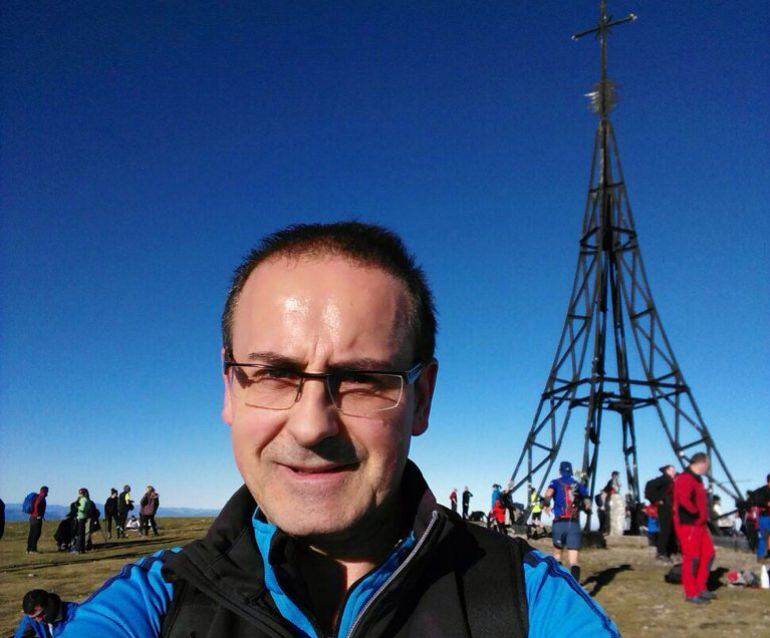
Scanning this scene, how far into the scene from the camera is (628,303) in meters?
17.6

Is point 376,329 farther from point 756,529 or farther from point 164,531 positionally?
point 164,531

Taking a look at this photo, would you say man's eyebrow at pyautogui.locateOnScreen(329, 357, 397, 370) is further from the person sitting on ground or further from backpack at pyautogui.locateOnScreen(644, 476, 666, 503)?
backpack at pyautogui.locateOnScreen(644, 476, 666, 503)

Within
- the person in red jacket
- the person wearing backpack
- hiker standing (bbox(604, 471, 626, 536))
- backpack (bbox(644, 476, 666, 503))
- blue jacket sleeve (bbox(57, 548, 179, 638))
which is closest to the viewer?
blue jacket sleeve (bbox(57, 548, 179, 638))

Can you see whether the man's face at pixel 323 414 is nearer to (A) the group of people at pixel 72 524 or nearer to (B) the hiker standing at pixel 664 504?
(B) the hiker standing at pixel 664 504

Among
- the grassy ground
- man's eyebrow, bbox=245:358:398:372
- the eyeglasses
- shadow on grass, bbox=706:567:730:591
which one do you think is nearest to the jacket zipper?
the eyeglasses

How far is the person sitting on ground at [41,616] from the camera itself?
5.71 m

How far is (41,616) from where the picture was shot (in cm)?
573

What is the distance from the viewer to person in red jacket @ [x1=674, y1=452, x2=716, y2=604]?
8.41 meters

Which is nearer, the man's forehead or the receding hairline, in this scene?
the man's forehead

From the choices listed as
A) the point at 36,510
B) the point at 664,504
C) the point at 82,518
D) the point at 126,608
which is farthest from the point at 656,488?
the point at 36,510

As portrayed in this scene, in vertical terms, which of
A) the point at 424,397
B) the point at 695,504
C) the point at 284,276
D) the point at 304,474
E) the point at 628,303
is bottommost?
the point at 695,504

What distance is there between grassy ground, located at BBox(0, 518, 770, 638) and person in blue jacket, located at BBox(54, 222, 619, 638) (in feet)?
20.2

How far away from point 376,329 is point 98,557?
1495 cm

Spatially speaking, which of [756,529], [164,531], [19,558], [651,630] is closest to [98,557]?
[19,558]
